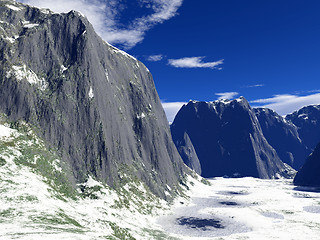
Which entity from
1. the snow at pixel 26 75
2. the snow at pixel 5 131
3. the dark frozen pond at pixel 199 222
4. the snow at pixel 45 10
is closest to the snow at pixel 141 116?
the snow at pixel 26 75

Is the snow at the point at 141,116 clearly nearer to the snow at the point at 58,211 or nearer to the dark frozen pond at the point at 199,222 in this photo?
the snow at the point at 58,211

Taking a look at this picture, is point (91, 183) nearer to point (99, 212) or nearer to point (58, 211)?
point (99, 212)

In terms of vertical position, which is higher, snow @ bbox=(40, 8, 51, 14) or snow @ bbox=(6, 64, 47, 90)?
snow @ bbox=(40, 8, 51, 14)

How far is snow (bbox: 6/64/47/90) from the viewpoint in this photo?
295ft

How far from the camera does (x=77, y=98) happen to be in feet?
331

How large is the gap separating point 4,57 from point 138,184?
69805 mm

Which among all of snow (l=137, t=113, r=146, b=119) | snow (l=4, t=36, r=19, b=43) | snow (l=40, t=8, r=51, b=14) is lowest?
snow (l=137, t=113, r=146, b=119)

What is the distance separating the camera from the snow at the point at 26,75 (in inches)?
3546

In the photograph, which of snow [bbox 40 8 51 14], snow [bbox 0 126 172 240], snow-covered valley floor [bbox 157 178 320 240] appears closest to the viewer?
snow [bbox 0 126 172 240]

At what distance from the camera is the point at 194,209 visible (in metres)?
104

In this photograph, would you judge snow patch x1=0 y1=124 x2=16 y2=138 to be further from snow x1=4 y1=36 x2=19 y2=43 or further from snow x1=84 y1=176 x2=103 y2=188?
snow x1=4 y1=36 x2=19 y2=43

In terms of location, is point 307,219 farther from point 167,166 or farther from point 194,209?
point 167,166

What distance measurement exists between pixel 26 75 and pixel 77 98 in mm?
19905

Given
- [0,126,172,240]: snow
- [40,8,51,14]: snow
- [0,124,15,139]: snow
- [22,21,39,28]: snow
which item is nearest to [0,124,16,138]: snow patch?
[0,124,15,139]: snow
